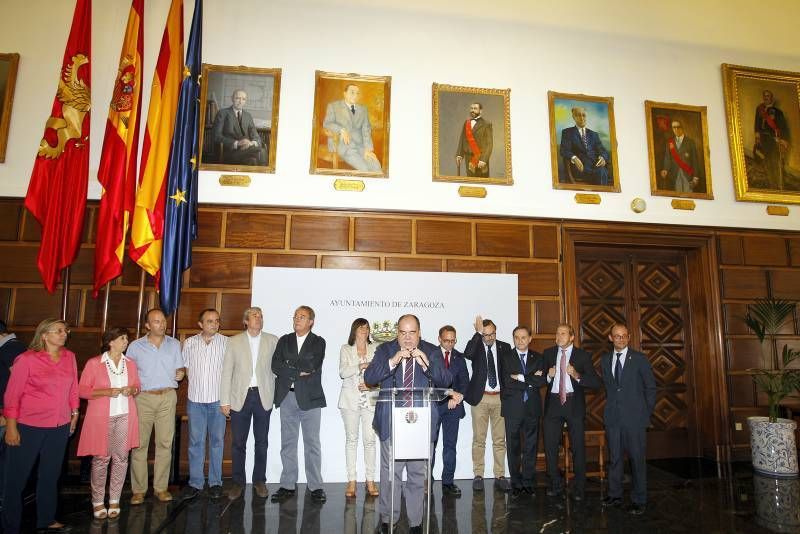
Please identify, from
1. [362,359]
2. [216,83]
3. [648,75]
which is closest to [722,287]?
[648,75]

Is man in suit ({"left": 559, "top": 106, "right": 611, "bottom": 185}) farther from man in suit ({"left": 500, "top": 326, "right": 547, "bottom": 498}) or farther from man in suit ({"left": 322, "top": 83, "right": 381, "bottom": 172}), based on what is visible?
man in suit ({"left": 500, "top": 326, "right": 547, "bottom": 498})

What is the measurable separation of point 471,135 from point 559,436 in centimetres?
393

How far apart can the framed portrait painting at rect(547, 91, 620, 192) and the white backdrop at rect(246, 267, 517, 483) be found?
182 centimetres

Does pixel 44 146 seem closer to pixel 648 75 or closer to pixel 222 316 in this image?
pixel 222 316

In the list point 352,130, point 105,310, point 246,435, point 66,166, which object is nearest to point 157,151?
point 66,166

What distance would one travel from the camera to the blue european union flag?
17.0 ft

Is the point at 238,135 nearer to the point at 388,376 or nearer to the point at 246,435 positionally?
the point at 246,435

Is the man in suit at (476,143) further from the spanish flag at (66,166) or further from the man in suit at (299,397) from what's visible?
the spanish flag at (66,166)

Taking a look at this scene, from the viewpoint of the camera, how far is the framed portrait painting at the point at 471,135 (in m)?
6.34

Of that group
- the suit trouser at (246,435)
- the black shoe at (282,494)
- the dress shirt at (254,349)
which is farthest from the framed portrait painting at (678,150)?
the black shoe at (282,494)

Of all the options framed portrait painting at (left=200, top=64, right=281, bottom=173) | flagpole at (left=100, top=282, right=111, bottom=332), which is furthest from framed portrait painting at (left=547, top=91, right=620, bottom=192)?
flagpole at (left=100, top=282, right=111, bottom=332)

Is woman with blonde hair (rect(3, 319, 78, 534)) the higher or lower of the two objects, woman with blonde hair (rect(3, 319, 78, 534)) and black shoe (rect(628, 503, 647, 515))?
the higher

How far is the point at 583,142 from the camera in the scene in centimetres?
665

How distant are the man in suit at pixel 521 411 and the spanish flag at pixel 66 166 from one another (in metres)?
4.88
